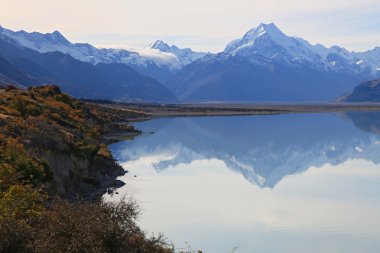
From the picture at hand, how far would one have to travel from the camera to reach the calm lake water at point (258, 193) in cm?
3052

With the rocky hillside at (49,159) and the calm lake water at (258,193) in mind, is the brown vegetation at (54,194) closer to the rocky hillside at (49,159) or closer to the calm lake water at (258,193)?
the rocky hillside at (49,159)

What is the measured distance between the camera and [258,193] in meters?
46.9

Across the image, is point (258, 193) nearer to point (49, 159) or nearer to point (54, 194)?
point (49, 159)

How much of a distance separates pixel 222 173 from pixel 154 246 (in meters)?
44.5

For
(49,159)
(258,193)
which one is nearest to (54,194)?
(49,159)

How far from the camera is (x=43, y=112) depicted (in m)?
60.8

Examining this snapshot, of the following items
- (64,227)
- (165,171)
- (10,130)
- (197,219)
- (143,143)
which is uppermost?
(143,143)

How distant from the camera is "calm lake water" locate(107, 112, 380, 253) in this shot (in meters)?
30.5

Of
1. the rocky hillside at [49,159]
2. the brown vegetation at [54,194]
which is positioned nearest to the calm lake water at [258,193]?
the rocky hillside at [49,159]

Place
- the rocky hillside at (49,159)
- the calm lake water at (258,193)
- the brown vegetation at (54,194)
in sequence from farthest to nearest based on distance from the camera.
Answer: the rocky hillside at (49,159), the calm lake water at (258,193), the brown vegetation at (54,194)

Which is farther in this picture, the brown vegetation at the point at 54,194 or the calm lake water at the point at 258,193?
the calm lake water at the point at 258,193

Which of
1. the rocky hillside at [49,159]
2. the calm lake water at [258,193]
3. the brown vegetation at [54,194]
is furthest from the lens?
the rocky hillside at [49,159]

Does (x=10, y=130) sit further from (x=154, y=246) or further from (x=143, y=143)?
(x=143, y=143)

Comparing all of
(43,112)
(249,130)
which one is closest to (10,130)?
(43,112)
